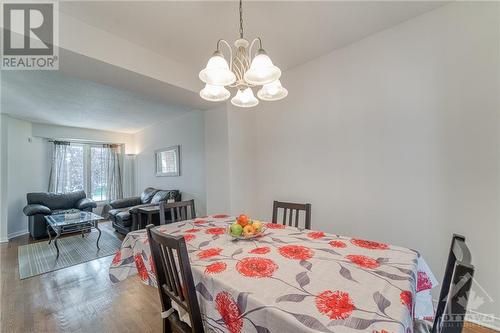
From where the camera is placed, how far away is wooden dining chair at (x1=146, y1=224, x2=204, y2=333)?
90 cm

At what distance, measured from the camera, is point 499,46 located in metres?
1.52

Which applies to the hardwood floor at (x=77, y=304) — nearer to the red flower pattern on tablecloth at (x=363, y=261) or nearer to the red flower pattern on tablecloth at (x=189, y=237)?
the red flower pattern on tablecloth at (x=189, y=237)

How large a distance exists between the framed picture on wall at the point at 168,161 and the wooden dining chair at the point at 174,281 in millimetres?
3697

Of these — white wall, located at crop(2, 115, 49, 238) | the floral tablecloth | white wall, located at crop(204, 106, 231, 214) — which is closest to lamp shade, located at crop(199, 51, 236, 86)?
the floral tablecloth

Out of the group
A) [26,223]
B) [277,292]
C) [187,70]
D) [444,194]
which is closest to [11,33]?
[187,70]

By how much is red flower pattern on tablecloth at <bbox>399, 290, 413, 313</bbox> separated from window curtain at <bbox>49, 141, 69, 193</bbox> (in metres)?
6.82

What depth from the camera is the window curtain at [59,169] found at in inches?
201

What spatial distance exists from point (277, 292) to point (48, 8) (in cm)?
248

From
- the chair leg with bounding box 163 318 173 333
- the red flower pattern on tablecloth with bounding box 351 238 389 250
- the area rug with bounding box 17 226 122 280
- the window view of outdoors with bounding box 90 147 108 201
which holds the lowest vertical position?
the area rug with bounding box 17 226 122 280

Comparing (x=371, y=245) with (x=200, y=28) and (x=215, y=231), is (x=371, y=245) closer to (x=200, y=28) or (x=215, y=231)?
(x=215, y=231)

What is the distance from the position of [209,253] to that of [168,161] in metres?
4.22

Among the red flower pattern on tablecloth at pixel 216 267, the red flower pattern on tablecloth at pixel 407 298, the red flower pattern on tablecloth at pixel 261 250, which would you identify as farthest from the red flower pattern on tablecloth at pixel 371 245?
the red flower pattern on tablecloth at pixel 216 267

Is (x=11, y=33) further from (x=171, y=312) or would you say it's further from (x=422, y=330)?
(x=422, y=330)

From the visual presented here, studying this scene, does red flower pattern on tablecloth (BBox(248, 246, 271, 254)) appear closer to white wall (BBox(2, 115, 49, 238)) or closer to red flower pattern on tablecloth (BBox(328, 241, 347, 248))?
red flower pattern on tablecloth (BBox(328, 241, 347, 248))
